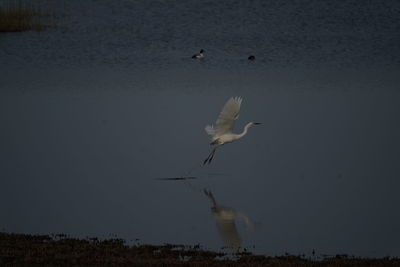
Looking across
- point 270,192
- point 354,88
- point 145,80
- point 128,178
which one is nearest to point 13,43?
point 145,80

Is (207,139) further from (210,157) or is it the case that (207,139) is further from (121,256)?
(121,256)

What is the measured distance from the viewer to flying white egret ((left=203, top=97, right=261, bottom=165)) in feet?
44.0

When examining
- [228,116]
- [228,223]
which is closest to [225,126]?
[228,116]

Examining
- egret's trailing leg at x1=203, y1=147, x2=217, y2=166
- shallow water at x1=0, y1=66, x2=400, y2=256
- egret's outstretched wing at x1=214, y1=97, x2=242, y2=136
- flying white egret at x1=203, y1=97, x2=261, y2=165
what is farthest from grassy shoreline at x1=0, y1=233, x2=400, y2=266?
egret's trailing leg at x1=203, y1=147, x2=217, y2=166

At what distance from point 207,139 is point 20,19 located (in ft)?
65.5

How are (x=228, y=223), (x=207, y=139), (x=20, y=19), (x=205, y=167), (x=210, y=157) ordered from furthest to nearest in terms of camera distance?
(x=20, y=19), (x=207, y=139), (x=210, y=157), (x=205, y=167), (x=228, y=223)

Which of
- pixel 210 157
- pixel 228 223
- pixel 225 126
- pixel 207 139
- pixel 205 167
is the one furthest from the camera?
pixel 207 139

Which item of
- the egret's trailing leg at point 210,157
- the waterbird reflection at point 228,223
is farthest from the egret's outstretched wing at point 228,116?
the waterbird reflection at point 228,223

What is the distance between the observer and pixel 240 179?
13250 mm

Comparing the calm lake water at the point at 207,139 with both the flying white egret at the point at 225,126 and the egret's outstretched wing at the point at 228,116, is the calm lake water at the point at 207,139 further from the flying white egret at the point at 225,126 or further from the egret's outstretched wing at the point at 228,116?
the egret's outstretched wing at the point at 228,116

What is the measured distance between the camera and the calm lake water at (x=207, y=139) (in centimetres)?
1078

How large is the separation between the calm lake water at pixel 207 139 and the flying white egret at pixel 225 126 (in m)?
0.43

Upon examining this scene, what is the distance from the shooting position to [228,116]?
13.7m

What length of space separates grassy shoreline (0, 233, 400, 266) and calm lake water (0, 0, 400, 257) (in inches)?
23.2
